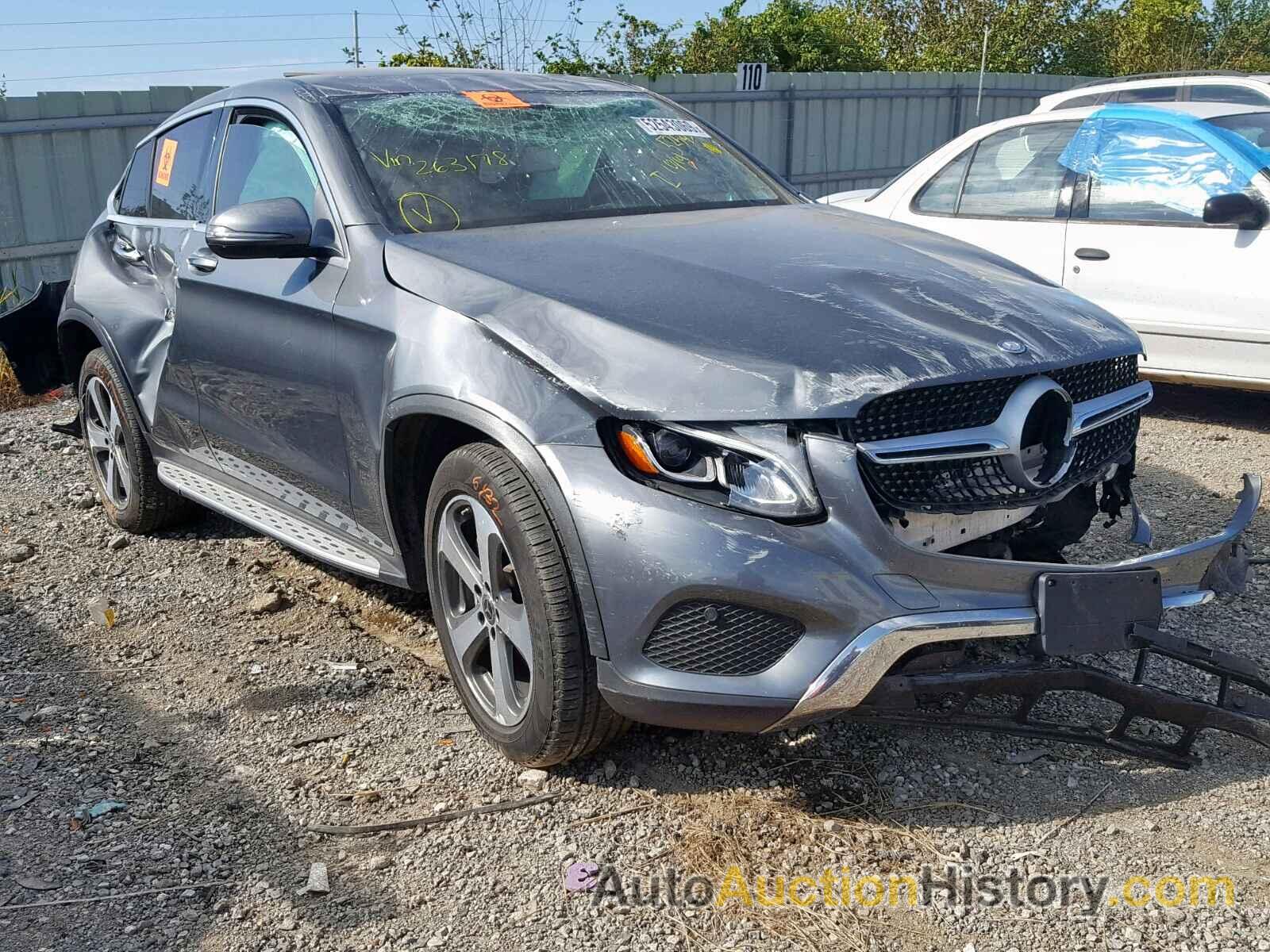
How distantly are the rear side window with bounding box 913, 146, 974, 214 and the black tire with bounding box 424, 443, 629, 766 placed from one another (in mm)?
4730

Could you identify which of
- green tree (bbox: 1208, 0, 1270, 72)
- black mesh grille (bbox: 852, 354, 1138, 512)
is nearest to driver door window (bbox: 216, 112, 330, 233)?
black mesh grille (bbox: 852, 354, 1138, 512)

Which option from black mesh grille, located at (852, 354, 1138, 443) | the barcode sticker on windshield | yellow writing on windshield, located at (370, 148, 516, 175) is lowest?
black mesh grille, located at (852, 354, 1138, 443)

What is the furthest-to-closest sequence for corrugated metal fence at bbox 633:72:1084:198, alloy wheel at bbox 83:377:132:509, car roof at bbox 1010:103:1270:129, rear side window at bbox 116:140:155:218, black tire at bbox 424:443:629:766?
corrugated metal fence at bbox 633:72:1084:198 → car roof at bbox 1010:103:1270:129 → alloy wheel at bbox 83:377:132:509 → rear side window at bbox 116:140:155:218 → black tire at bbox 424:443:629:766

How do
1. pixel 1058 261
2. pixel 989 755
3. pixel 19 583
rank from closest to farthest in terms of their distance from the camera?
pixel 989 755 < pixel 19 583 < pixel 1058 261

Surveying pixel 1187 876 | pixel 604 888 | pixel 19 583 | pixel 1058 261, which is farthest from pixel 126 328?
pixel 1058 261

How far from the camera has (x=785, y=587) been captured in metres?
2.66

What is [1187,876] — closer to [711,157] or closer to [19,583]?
[711,157]

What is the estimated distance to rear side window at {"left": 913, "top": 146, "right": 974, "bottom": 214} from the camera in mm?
7078

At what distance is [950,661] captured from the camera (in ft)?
9.70

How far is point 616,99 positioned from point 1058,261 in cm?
302

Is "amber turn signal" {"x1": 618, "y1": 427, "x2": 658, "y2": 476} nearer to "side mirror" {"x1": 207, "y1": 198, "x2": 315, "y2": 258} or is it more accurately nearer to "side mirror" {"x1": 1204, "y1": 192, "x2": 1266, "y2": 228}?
"side mirror" {"x1": 207, "y1": 198, "x2": 315, "y2": 258}

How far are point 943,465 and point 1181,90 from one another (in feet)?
22.6

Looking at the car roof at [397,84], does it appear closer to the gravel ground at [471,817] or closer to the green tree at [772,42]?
the gravel ground at [471,817]

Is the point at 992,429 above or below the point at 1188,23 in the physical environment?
below
